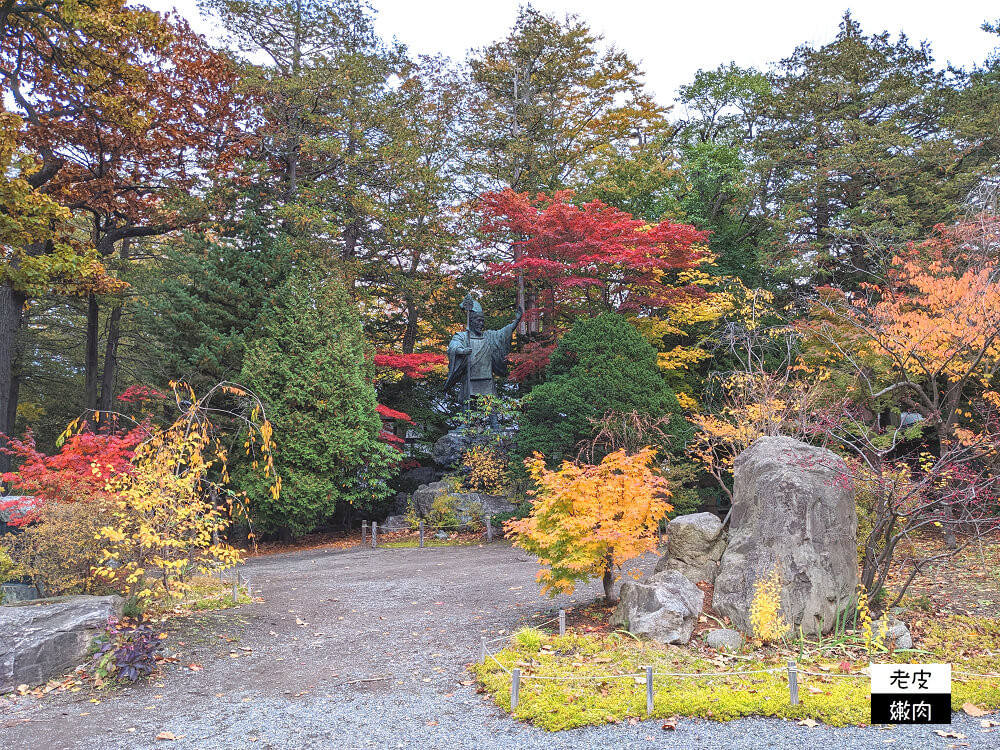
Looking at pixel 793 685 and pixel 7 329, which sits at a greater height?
pixel 7 329

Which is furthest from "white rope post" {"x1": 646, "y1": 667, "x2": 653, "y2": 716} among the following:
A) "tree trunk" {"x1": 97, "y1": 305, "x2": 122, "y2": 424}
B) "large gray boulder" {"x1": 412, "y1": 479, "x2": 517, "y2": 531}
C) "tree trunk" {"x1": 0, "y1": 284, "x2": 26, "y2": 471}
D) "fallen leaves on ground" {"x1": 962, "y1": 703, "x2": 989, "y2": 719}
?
"tree trunk" {"x1": 97, "y1": 305, "x2": 122, "y2": 424}

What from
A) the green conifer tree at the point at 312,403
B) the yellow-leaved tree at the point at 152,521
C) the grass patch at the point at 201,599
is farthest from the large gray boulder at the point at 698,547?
the green conifer tree at the point at 312,403

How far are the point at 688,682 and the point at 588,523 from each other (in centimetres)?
173

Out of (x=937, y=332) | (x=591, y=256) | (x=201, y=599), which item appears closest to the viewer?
(x=201, y=599)

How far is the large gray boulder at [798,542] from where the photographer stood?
6.29m

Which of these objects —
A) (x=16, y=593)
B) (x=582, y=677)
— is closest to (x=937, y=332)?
→ (x=582, y=677)

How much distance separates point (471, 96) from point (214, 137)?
7.70 metres

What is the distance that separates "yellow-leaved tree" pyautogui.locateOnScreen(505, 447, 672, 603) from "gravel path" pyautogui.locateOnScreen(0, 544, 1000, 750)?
37.2 inches

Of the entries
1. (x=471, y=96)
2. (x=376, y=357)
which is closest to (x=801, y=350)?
(x=376, y=357)

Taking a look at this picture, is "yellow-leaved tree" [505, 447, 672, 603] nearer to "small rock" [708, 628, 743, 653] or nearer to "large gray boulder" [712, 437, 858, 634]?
"large gray boulder" [712, 437, 858, 634]

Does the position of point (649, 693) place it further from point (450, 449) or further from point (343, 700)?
point (450, 449)

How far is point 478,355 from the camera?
16.3 meters

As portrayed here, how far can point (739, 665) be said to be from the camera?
557 cm

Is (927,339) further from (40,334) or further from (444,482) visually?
(40,334)
